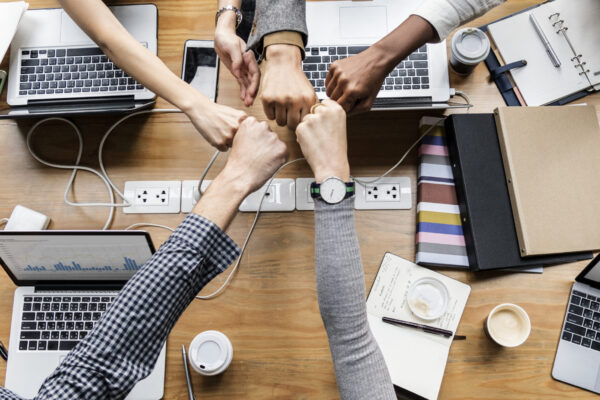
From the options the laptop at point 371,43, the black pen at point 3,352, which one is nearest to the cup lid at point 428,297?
the laptop at point 371,43

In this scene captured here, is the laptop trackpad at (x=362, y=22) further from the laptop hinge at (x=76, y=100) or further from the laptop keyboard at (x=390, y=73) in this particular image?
the laptop hinge at (x=76, y=100)

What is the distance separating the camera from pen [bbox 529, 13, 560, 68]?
3.47ft

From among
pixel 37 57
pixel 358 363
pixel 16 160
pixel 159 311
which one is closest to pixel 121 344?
pixel 159 311

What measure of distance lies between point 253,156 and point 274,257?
292mm

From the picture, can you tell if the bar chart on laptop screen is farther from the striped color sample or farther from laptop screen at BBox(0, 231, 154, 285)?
the striped color sample

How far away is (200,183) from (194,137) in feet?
0.47

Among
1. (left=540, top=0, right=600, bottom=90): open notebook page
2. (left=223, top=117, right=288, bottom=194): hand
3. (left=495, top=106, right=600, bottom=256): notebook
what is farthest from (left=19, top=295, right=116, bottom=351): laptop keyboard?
(left=540, top=0, right=600, bottom=90): open notebook page

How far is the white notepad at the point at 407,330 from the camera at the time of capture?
93 cm

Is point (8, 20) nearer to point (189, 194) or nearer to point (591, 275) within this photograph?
point (189, 194)

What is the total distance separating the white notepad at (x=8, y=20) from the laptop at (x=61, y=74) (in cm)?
3

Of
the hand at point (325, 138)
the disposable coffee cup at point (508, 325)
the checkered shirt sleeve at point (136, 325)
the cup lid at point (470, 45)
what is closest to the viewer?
the checkered shirt sleeve at point (136, 325)

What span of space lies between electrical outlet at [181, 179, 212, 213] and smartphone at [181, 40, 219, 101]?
221 millimetres

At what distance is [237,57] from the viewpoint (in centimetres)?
99

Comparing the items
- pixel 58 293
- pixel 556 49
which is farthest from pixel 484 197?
pixel 58 293
